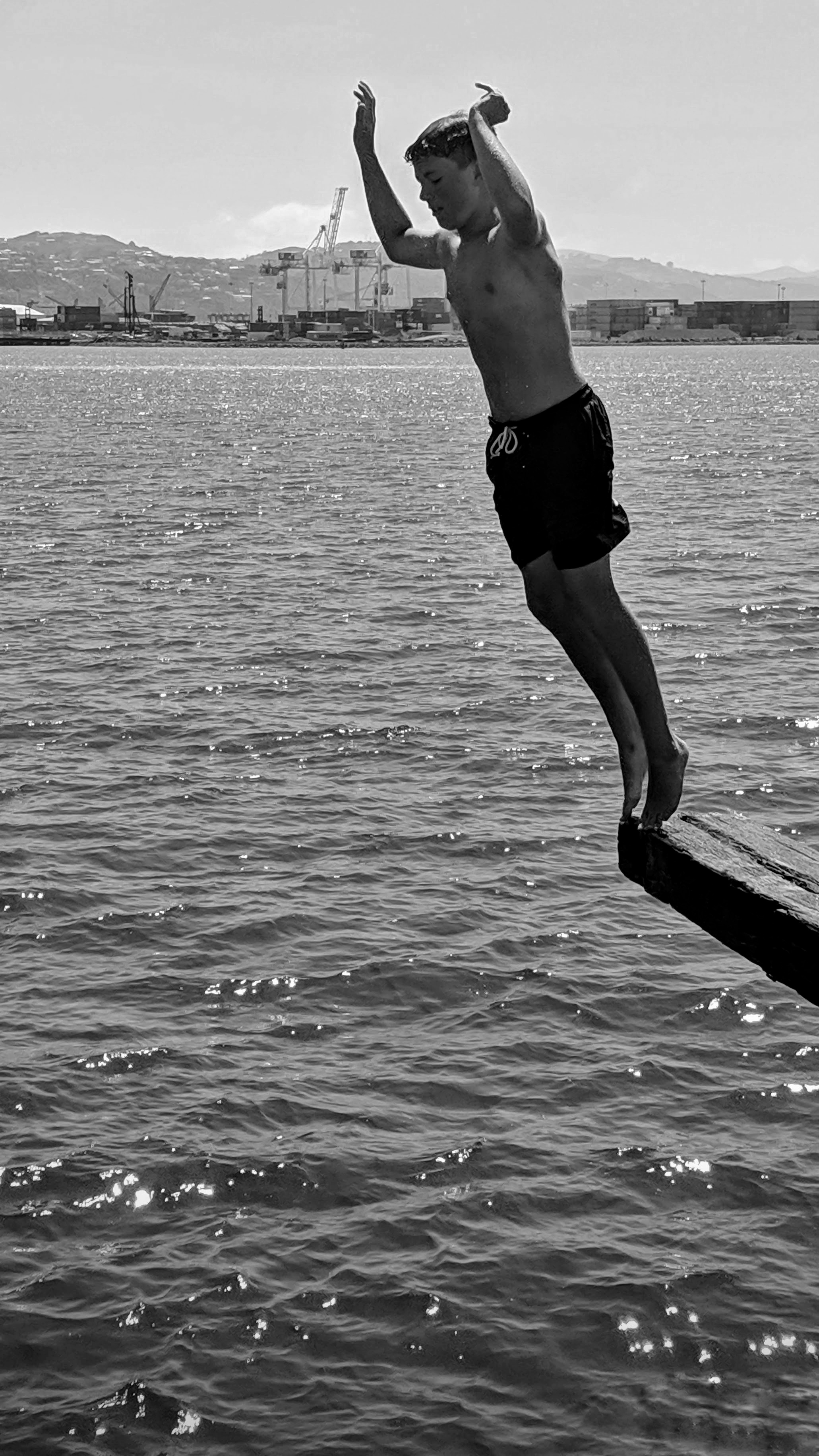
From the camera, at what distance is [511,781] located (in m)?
19.5

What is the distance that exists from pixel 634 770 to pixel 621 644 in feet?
1.69

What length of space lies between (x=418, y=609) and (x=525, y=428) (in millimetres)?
24872

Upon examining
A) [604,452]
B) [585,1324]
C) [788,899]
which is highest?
[604,452]

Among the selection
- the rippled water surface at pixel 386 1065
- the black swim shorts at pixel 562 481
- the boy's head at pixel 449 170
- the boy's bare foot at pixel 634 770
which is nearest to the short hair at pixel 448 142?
the boy's head at pixel 449 170

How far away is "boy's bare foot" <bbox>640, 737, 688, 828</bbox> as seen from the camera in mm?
6199

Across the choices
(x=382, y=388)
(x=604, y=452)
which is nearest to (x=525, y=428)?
(x=604, y=452)

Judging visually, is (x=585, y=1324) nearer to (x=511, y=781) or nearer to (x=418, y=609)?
(x=511, y=781)

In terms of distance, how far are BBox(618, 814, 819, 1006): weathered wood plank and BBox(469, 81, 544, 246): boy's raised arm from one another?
7.31 feet

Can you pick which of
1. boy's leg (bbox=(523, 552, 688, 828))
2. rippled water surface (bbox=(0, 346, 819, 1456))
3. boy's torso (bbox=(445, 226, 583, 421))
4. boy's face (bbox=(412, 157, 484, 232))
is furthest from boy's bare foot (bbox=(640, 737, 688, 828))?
rippled water surface (bbox=(0, 346, 819, 1456))

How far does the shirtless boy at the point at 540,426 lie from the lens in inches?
245

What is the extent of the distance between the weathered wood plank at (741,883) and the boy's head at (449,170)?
2.42 meters

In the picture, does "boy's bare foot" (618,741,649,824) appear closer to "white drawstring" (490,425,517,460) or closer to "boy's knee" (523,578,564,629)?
"boy's knee" (523,578,564,629)

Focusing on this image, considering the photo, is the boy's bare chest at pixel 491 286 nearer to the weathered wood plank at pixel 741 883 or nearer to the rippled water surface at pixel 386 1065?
the weathered wood plank at pixel 741 883

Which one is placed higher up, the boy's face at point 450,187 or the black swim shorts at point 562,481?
the boy's face at point 450,187
